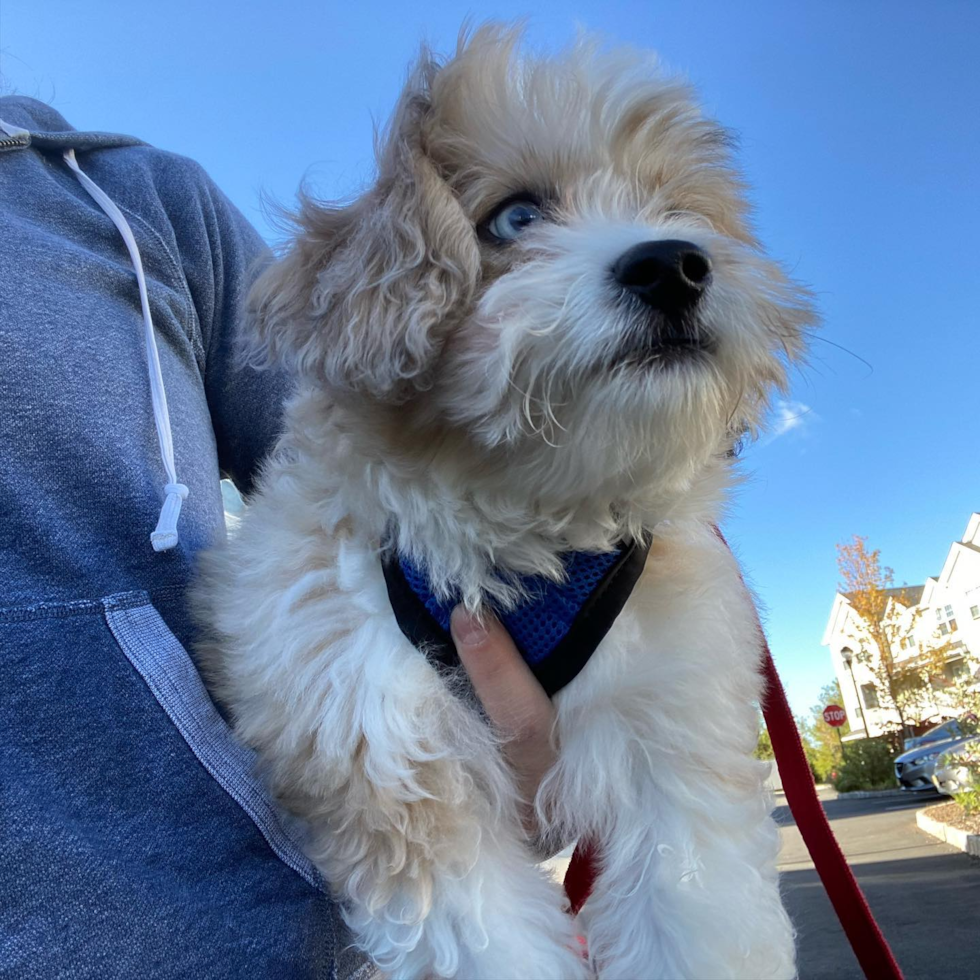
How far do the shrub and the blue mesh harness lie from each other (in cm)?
3566

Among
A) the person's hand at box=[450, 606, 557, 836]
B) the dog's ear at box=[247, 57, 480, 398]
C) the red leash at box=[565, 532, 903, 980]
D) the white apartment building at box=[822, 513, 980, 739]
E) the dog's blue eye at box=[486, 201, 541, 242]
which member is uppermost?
the white apartment building at box=[822, 513, 980, 739]

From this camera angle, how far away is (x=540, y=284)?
1719mm

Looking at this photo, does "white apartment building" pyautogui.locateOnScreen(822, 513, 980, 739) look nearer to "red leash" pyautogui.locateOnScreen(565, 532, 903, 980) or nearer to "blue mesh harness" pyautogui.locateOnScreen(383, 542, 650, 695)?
"red leash" pyautogui.locateOnScreen(565, 532, 903, 980)

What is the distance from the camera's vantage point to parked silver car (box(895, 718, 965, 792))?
24328 millimetres

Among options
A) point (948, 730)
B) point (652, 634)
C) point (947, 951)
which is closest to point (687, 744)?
point (652, 634)

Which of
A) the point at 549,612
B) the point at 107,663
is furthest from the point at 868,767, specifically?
the point at 107,663

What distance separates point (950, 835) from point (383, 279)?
16.1 metres

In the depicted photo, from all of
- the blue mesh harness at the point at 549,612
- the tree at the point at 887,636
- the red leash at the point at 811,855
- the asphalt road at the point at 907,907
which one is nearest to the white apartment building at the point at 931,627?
the tree at the point at 887,636

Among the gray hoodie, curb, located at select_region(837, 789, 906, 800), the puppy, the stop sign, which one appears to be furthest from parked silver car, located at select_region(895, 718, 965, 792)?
the gray hoodie

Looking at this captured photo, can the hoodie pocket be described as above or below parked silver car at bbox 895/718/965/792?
below

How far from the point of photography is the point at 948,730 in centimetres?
2617

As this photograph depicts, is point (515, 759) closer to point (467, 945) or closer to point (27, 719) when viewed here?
point (467, 945)

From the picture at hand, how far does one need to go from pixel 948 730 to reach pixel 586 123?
95.8 feet

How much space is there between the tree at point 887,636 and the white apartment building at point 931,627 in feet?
0.19
